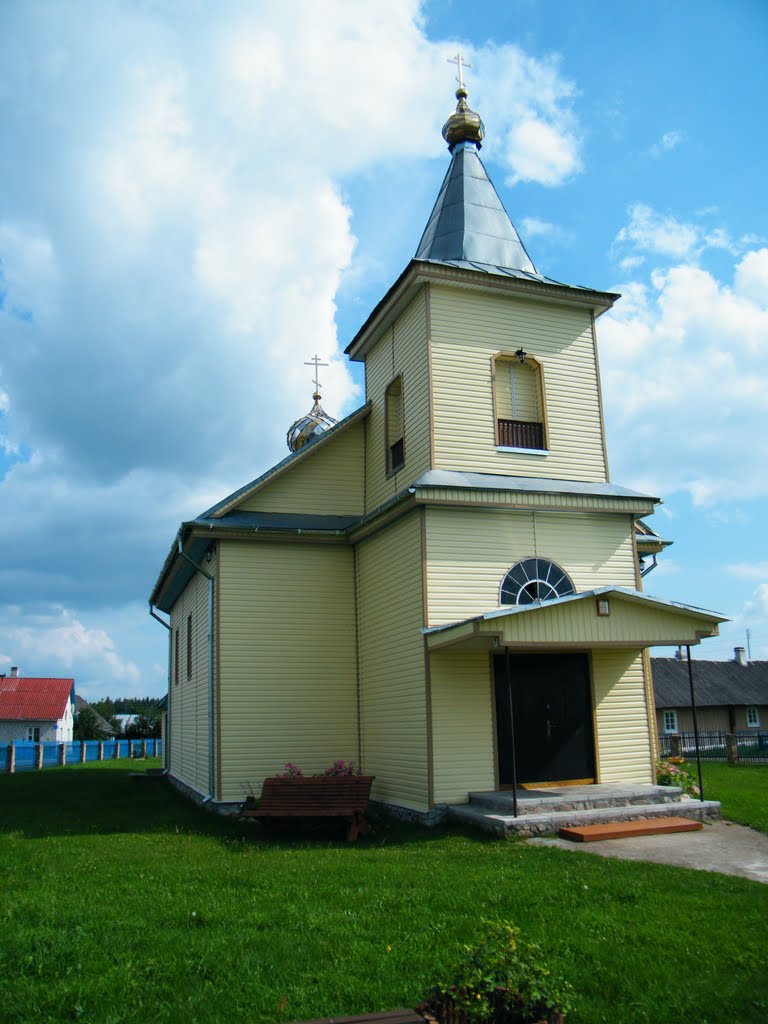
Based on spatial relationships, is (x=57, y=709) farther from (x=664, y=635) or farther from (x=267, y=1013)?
(x=267, y=1013)

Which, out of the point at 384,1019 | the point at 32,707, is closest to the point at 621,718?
the point at 384,1019

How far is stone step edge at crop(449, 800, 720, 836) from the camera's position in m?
10.5

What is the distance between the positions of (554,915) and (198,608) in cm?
1203

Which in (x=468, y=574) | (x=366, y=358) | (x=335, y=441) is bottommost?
(x=468, y=574)

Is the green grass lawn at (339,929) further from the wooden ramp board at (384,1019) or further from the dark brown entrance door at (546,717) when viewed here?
the dark brown entrance door at (546,717)

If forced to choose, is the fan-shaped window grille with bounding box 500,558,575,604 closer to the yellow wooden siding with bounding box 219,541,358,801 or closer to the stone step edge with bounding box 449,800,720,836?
the stone step edge with bounding box 449,800,720,836

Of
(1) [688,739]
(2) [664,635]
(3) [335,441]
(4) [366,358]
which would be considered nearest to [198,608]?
(3) [335,441]

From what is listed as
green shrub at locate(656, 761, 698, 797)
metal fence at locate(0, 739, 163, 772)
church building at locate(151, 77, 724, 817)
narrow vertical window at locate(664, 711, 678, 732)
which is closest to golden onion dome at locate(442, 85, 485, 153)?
church building at locate(151, 77, 724, 817)

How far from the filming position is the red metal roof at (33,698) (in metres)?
50.9

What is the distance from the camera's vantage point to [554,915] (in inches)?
262

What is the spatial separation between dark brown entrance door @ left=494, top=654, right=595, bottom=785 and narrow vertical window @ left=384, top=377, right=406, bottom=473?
13.4 ft

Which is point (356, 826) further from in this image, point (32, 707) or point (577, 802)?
point (32, 707)

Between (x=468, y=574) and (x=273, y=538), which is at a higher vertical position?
(x=273, y=538)

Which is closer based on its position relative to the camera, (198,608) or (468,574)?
(468,574)
